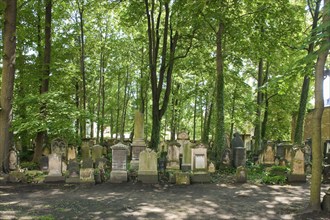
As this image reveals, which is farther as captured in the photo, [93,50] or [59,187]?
[93,50]

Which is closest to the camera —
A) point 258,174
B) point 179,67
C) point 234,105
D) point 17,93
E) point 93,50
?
point 258,174

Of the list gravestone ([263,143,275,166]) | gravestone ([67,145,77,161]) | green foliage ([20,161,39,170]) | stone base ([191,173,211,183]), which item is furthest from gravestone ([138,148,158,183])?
gravestone ([263,143,275,166])

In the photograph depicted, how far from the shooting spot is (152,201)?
898 centimetres

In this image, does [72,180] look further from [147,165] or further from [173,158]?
[173,158]

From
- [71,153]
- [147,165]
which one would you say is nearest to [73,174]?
[147,165]

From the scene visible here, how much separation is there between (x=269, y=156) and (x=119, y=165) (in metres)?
8.50

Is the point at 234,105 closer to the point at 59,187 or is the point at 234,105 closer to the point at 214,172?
the point at 214,172

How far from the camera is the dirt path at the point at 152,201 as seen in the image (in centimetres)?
740

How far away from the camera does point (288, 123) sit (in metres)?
32.7

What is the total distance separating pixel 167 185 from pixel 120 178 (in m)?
1.78

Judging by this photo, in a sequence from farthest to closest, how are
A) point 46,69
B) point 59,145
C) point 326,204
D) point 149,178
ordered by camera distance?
point 46,69, point 59,145, point 149,178, point 326,204

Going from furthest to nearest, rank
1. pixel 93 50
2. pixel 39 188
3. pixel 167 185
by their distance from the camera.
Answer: pixel 93 50 < pixel 167 185 < pixel 39 188

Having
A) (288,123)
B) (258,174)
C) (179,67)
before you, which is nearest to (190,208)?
(258,174)

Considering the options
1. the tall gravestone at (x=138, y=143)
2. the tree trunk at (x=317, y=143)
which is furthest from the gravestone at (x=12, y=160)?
the tree trunk at (x=317, y=143)
